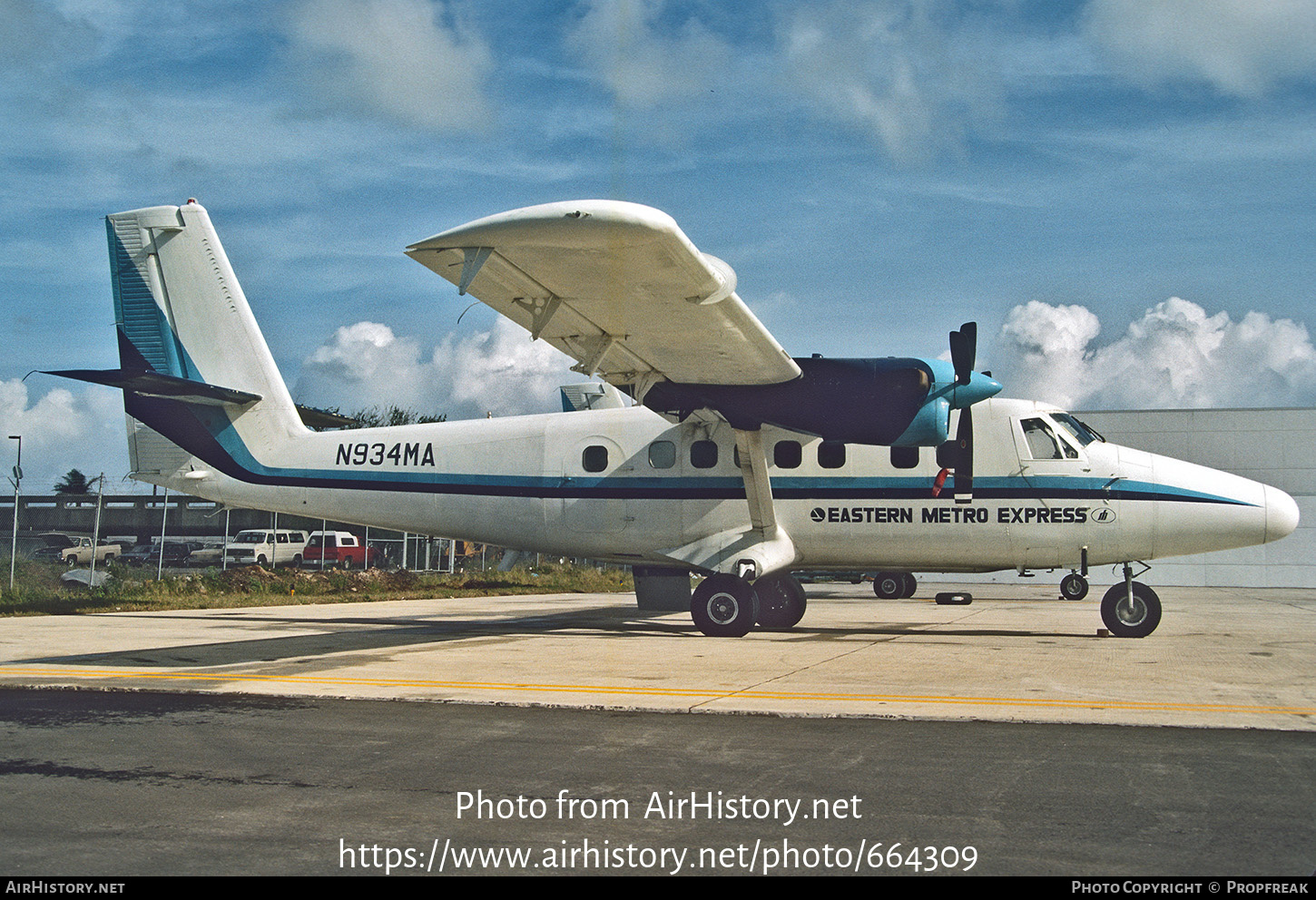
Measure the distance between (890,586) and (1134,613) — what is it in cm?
1567

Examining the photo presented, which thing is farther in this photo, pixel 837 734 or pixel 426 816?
pixel 837 734

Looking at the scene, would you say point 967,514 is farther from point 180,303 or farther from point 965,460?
point 180,303

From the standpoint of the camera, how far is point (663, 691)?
30.8 ft

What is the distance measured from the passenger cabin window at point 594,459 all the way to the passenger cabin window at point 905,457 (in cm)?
459

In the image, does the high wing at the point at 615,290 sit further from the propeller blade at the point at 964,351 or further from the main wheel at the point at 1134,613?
the main wheel at the point at 1134,613

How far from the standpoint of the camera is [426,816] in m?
5.07

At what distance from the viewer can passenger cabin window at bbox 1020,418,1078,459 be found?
50.0ft

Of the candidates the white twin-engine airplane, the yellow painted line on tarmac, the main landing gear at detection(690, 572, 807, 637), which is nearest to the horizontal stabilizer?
the white twin-engine airplane

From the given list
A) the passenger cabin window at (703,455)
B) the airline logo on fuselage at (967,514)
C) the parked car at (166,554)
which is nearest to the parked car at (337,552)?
the parked car at (166,554)

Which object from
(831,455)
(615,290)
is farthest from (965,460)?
(615,290)

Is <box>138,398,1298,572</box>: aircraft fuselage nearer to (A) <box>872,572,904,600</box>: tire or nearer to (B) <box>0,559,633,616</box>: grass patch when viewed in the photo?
(B) <box>0,559,633,616</box>: grass patch
